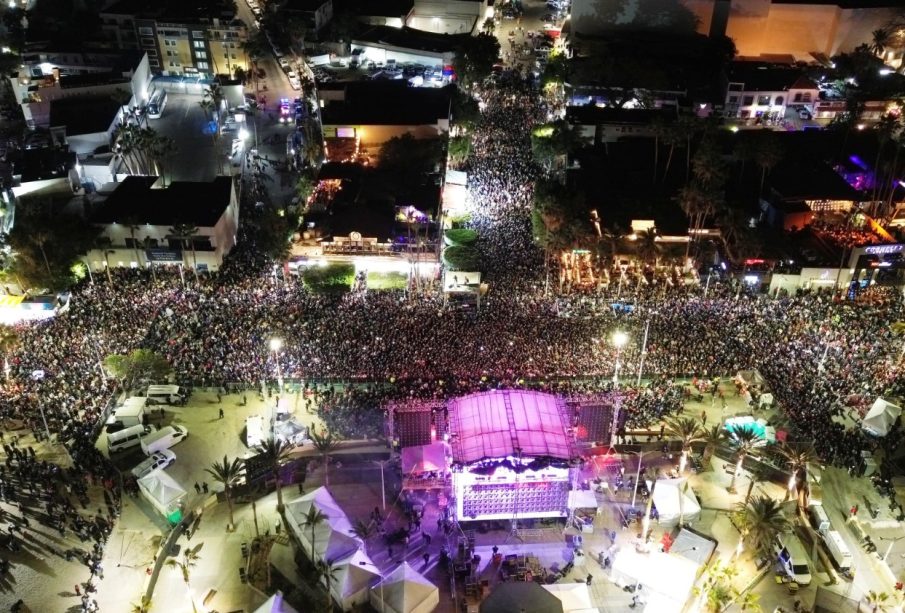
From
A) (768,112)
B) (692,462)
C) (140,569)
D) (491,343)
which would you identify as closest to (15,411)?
(140,569)

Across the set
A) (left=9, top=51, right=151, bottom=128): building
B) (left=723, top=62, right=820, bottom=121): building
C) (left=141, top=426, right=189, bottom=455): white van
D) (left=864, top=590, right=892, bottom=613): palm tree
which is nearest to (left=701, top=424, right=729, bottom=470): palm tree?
(left=864, top=590, right=892, bottom=613): palm tree

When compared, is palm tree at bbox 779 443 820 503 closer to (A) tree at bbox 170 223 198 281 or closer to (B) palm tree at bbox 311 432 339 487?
(B) palm tree at bbox 311 432 339 487

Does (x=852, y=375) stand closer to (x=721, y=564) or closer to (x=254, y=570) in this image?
(x=721, y=564)

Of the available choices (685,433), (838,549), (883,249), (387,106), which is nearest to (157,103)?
(387,106)

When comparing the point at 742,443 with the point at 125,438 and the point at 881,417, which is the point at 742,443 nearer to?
the point at 881,417

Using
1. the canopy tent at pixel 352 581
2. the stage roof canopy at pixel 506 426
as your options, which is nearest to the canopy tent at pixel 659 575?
the stage roof canopy at pixel 506 426

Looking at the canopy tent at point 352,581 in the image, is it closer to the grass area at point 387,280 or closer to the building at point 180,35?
the grass area at point 387,280
